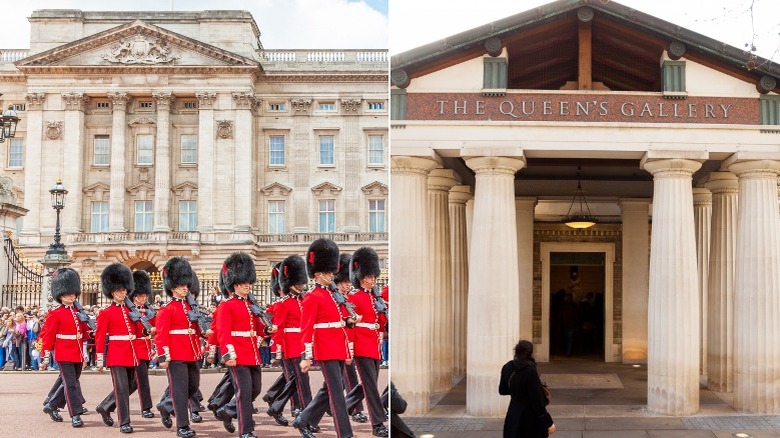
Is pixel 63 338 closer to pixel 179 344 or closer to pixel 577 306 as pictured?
pixel 179 344

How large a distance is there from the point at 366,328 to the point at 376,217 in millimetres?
32687

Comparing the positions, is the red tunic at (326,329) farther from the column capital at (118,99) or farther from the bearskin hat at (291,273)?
the column capital at (118,99)

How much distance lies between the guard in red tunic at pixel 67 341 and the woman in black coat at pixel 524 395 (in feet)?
12.9

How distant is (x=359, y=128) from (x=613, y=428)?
31.1 metres

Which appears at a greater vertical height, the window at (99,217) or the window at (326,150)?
the window at (326,150)

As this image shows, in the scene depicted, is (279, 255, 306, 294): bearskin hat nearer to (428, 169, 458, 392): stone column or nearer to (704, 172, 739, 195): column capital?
(428, 169, 458, 392): stone column

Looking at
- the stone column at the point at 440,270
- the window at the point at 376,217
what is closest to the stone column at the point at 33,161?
the window at the point at 376,217

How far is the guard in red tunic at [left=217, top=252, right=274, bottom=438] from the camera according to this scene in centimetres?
749

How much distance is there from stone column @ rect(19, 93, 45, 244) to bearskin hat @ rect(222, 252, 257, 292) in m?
31.6

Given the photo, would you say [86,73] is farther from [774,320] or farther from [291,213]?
[774,320]

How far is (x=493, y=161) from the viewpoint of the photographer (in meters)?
11.8

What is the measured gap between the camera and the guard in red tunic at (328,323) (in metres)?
6.81

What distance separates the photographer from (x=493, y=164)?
1180 centimetres

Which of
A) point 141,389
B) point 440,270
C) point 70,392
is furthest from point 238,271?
point 440,270
